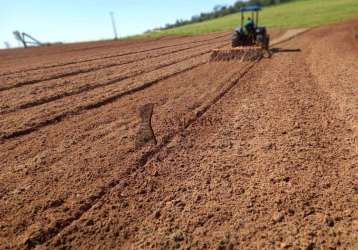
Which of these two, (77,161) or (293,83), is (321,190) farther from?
(293,83)

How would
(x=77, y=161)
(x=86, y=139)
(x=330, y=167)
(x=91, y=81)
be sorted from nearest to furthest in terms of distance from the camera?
(x=330, y=167) → (x=77, y=161) → (x=86, y=139) → (x=91, y=81)

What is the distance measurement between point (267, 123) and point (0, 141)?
4348mm

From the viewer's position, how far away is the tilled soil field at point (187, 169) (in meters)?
2.63

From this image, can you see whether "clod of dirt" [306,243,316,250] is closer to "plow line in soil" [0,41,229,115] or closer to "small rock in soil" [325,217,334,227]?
"small rock in soil" [325,217,334,227]

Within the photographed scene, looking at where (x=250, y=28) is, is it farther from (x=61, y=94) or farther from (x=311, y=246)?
(x=311, y=246)

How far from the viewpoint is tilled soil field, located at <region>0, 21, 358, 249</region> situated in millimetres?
2631

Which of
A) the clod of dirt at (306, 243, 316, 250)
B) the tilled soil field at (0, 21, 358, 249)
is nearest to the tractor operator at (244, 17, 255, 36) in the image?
the tilled soil field at (0, 21, 358, 249)

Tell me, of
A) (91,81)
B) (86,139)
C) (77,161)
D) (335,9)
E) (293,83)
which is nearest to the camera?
(77,161)

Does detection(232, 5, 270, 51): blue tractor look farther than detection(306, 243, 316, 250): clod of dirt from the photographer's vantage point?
Yes

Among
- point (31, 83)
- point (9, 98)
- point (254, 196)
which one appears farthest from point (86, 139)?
point (31, 83)

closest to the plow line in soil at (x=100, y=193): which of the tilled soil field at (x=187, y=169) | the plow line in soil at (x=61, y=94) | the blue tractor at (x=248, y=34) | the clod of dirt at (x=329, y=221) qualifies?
the tilled soil field at (x=187, y=169)

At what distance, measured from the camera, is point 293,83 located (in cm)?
700

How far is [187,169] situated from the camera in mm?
3617

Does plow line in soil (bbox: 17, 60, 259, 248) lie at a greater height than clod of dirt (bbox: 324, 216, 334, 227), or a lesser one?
greater
